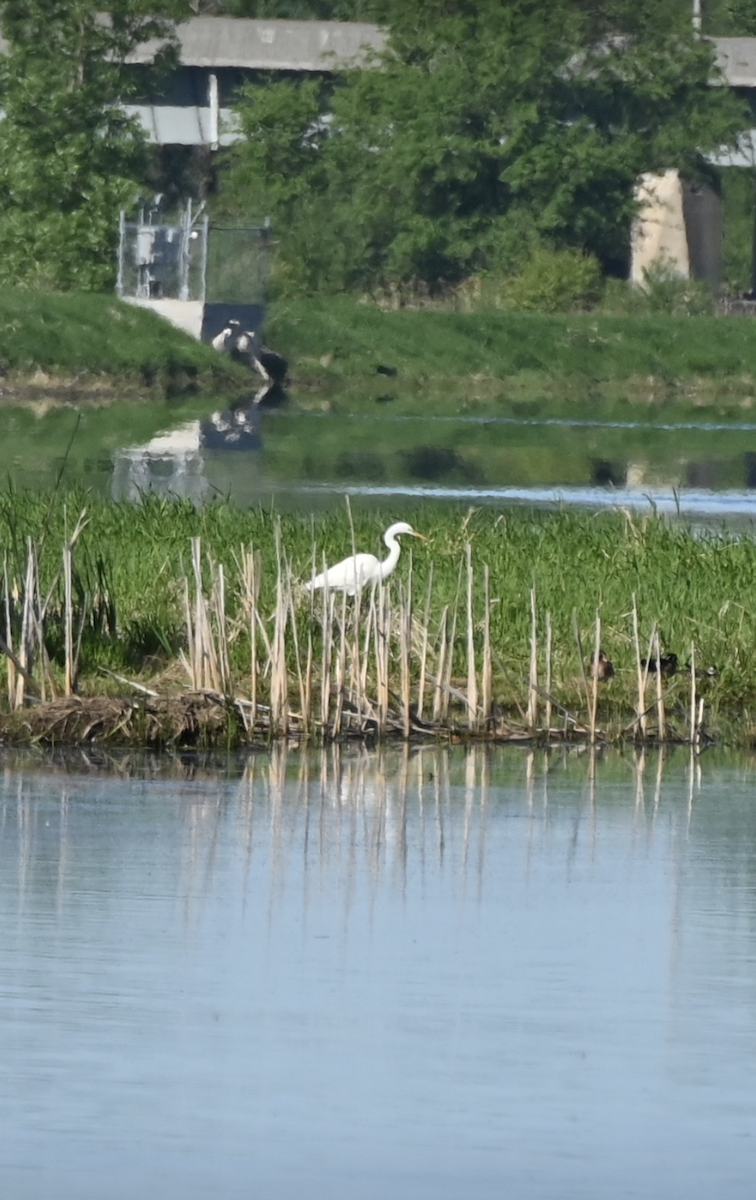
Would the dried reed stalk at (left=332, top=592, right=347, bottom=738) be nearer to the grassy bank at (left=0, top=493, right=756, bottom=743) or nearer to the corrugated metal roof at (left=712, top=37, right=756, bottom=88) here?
the grassy bank at (left=0, top=493, right=756, bottom=743)

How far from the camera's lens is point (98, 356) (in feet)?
147

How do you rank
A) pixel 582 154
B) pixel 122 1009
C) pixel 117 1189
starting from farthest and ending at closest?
pixel 582 154 → pixel 122 1009 → pixel 117 1189

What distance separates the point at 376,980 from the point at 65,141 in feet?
150

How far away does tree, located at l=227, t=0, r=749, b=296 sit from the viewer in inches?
2200

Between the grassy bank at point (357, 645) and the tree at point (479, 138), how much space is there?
133ft

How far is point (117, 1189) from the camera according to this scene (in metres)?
6.55

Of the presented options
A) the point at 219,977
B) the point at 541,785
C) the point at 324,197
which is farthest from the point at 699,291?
the point at 219,977

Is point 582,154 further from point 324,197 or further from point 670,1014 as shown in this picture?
point 670,1014

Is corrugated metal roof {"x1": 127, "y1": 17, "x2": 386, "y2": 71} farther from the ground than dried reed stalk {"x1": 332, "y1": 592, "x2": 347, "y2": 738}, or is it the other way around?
corrugated metal roof {"x1": 127, "y1": 17, "x2": 386, "y2": 71}

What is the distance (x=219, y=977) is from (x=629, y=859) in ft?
8.25

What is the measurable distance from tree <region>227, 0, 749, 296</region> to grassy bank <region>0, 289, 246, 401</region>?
9.52m

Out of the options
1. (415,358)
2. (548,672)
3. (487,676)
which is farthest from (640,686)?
(415,358)

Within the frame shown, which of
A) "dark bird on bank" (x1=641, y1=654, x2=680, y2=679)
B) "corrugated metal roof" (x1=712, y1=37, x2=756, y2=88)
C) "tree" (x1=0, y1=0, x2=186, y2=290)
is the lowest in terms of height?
"dark bird on bank" (x1=641, y1=654, x2=680, y2=679)

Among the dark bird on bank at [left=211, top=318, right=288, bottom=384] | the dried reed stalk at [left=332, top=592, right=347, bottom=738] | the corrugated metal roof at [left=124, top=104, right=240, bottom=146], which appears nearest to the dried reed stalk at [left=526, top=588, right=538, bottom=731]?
the dried reed stalk at [left=332, top=592, right=347, bottom=738]
